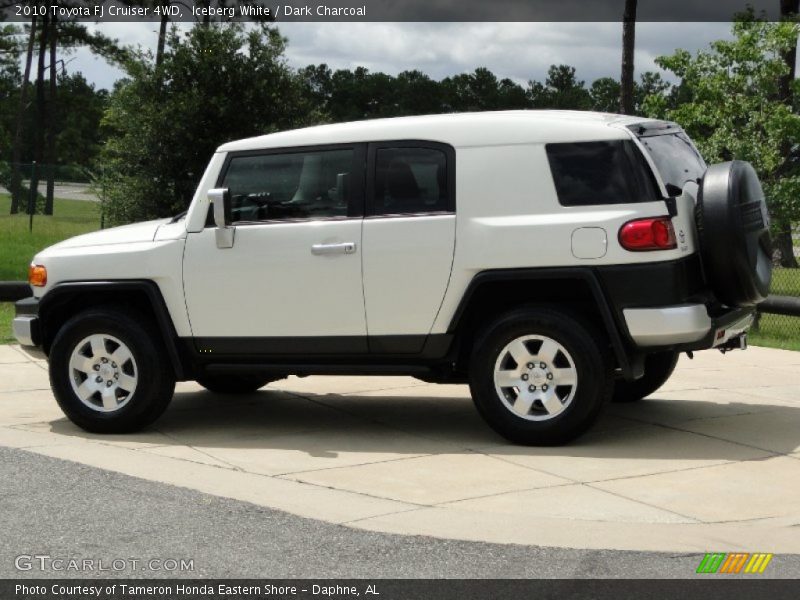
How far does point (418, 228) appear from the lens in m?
8.30

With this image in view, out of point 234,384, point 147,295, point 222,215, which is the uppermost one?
point 222,215

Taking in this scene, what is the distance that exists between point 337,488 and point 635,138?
279 cm

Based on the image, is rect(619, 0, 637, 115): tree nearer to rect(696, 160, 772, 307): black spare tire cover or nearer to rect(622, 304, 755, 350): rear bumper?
rect(696, 160, 772, 307): black spare tire cover

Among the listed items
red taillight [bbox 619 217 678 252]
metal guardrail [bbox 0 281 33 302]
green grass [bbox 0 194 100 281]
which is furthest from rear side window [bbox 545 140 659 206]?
green grass [bbox 0 194 100 281]

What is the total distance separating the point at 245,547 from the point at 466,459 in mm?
2331

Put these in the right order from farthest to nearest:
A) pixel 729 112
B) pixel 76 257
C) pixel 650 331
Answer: pixel 729 112, pixel 76 257, pixel 650 331

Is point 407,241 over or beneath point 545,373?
over

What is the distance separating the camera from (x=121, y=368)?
29.1ft

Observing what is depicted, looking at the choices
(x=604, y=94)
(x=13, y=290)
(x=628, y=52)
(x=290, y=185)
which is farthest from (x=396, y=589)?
(x=604, y=94)

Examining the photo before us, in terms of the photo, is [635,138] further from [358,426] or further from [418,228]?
[358,426]

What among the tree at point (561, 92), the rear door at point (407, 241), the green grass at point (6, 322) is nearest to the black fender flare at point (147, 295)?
the rear door at point (407, 241)

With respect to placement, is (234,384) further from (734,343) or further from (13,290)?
(13,290)

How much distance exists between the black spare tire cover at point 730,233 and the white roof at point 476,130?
65 cm

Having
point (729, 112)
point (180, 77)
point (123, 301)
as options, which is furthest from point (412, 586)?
point (180, 77)
